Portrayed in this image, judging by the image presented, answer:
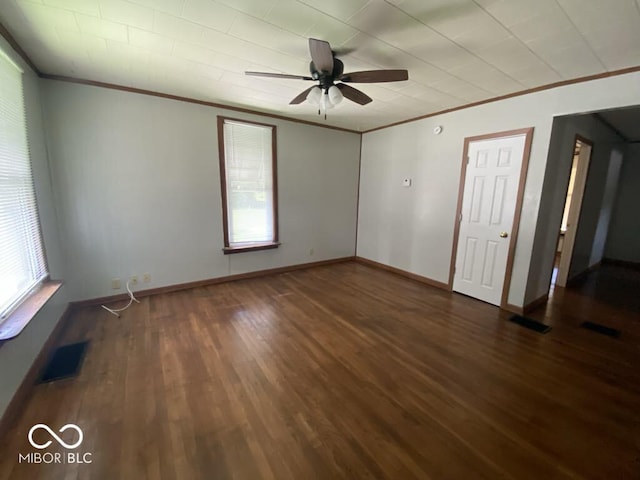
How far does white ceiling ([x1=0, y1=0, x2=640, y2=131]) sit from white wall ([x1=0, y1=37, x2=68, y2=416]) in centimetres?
38

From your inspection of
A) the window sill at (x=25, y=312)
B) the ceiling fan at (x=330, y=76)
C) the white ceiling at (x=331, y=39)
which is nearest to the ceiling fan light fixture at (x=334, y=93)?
the ceiling fan at (x=330, y=76)

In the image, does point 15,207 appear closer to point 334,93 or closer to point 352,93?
point 334,93

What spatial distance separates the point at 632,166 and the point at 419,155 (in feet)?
16.1

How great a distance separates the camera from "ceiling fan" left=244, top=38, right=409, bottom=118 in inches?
73.4

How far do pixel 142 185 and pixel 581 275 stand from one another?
732 centimetres

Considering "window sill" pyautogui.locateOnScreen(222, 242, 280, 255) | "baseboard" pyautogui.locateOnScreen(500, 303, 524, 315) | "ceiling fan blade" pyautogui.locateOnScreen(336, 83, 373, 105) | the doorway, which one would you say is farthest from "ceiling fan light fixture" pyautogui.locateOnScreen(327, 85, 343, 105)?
the doorway

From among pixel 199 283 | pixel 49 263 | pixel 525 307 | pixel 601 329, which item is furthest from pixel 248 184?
pixel 601 329

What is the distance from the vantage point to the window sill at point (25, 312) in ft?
5.21

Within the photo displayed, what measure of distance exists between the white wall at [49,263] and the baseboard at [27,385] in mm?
37

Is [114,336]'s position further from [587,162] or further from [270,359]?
[587,162]

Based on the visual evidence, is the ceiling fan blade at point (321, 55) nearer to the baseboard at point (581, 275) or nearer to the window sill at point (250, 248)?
the window sill at point (250, 248)

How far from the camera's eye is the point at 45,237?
248 centimetres

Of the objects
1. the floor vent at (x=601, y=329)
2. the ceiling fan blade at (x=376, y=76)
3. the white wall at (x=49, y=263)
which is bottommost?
the floor vent at (x=601, y=329)

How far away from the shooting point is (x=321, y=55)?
Answer: 184cm
